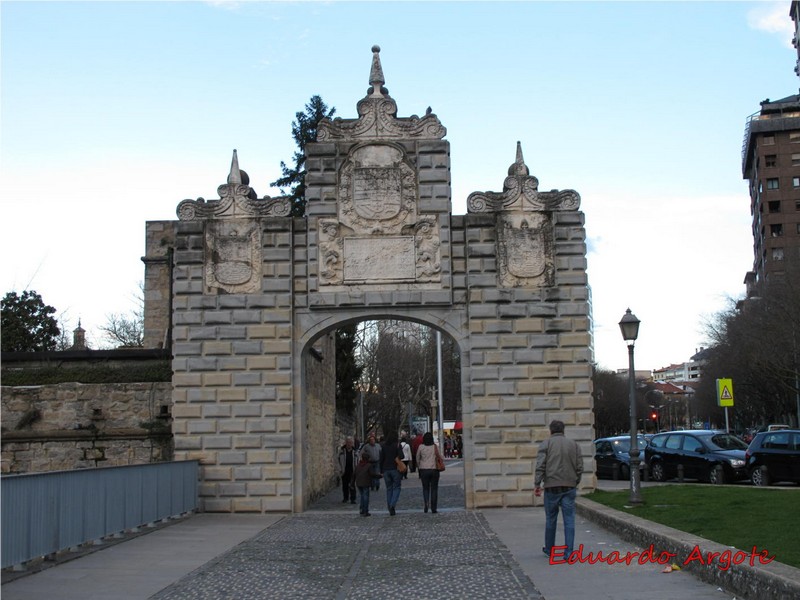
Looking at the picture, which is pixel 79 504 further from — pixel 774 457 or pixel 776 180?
pixel 776 180

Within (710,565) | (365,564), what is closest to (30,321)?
(365,564)

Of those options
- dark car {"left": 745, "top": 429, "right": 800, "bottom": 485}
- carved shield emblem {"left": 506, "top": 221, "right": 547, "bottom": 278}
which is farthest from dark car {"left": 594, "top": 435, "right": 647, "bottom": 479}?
carved shield emblem {"left": 506, "top": 221, "right": 547, "bottom": 278}

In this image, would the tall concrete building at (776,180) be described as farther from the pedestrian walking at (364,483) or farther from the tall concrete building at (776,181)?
the pedestrian walking at (364,483)

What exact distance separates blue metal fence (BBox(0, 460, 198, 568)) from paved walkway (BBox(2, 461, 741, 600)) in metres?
0.31

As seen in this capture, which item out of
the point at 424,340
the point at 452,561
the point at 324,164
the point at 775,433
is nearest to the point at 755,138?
the point at 424,340

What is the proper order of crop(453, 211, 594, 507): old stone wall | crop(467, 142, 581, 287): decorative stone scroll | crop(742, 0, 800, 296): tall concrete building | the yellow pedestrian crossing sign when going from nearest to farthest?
crop(453, 211, 594, 507): old stone wall → crop(467, 142, 581, 287): decorative stone scroll → the yellow pedestrian crossing sign → crop(742, 0, 800, 296): tall concrete building

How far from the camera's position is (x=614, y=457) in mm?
28922

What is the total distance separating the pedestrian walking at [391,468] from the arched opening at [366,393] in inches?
28.5

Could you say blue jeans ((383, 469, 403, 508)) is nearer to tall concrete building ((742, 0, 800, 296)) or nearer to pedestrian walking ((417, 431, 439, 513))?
pedestrian walking ((417, 431, 439, 513))

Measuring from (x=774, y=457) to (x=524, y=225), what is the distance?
8.25 metres

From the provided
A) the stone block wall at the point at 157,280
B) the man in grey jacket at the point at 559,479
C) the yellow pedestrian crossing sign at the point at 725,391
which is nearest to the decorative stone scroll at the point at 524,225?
the man in grey jacket at the point at 559,479

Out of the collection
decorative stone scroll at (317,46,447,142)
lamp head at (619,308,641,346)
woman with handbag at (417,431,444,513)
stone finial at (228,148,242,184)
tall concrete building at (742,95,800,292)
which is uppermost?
tall concrete building at (742,95,800,292)

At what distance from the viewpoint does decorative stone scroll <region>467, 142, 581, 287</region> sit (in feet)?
65.2

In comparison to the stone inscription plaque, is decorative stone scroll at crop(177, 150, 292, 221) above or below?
above
